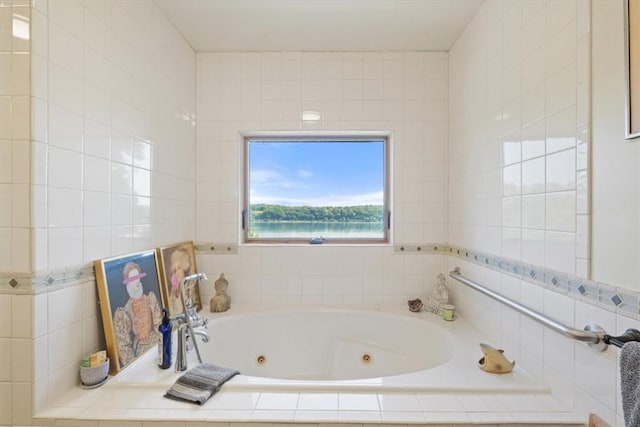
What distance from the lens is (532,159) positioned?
4.42ft

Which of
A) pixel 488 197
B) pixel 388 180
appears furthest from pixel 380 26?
pixel 488 197

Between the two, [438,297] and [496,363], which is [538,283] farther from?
[438,297]

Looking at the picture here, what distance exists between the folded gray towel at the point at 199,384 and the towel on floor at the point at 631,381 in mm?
1292

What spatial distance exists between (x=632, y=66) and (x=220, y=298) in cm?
226

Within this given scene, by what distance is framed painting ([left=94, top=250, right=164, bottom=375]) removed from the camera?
4.38ft

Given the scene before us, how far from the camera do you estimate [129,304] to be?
1.46 metres

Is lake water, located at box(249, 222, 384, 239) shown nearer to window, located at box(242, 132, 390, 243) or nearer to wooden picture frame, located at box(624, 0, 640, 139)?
window, located at box(242, 132, 390, 243)

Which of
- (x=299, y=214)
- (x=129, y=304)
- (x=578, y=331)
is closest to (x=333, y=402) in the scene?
(x=578, y=331)

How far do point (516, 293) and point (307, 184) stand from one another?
1.57 metres

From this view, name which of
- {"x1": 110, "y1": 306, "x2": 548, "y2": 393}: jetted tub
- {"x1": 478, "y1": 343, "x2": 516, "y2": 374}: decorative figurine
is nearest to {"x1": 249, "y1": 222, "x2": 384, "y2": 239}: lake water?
{"x1": 110, "y1": 306, "x2": 548, "y2": 393}: jetted tub

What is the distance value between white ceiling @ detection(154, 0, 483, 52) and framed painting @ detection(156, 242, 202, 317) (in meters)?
1.41

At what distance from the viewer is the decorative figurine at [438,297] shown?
6.98 ft

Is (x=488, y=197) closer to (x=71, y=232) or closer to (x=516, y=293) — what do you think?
(x=516, y=293)

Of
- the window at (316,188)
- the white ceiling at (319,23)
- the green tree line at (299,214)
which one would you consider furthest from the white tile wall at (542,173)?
the green tree line at (299,214)
